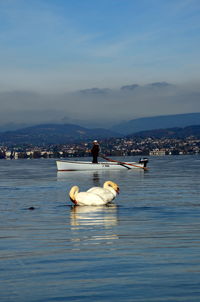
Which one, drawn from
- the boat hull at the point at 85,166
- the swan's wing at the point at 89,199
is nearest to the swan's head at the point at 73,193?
the swan's wing at the point at 89,199

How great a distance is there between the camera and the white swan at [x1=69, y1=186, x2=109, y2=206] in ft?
74.4

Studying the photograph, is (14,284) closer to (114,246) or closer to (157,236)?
(114,246)

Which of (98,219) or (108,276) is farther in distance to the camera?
(98,219)

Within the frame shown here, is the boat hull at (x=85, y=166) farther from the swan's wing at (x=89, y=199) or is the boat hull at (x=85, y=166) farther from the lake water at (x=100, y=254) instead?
the lake water at (x=100, y=254)

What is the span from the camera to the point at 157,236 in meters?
15.1

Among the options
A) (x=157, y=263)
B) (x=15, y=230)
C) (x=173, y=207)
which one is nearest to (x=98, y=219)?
(x=15, y=230)

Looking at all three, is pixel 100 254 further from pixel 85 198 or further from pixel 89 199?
pixel 89 199

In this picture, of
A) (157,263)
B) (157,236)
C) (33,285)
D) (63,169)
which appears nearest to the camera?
(33,285)

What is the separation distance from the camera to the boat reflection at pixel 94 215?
1819 cm

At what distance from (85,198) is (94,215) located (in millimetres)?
2647

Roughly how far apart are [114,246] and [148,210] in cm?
837

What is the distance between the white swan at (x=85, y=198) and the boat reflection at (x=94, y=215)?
26 centimetres

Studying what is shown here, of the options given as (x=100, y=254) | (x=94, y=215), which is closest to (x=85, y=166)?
(x=94, y=215)

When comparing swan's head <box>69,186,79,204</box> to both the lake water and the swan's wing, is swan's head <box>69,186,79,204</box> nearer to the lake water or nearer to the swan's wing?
the swan's wing
